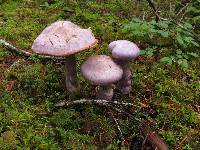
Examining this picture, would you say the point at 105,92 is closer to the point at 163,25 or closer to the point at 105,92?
the point at 105,92

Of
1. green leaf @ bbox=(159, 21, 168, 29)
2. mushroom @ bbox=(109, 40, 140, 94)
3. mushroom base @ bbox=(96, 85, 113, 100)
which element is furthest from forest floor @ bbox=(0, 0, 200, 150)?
mushroom @ bbox=(109, 40, 140, 94)

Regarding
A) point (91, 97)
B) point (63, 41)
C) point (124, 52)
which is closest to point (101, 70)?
point (124, 52)

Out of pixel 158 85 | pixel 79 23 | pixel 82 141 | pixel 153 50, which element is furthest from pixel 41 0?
pixel 82 141

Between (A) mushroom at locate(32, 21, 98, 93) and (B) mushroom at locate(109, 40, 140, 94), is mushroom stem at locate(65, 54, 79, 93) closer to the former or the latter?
(A) mushroom at locate(32, 21, 98, 93)

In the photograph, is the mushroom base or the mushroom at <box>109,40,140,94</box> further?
Answer: the mushroom base

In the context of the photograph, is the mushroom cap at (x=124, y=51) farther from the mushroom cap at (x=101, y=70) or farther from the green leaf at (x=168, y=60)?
the green leaf at (x=168, y=60)

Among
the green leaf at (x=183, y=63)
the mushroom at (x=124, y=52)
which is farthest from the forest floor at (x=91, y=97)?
the mushroom at (x=124, y=52)
